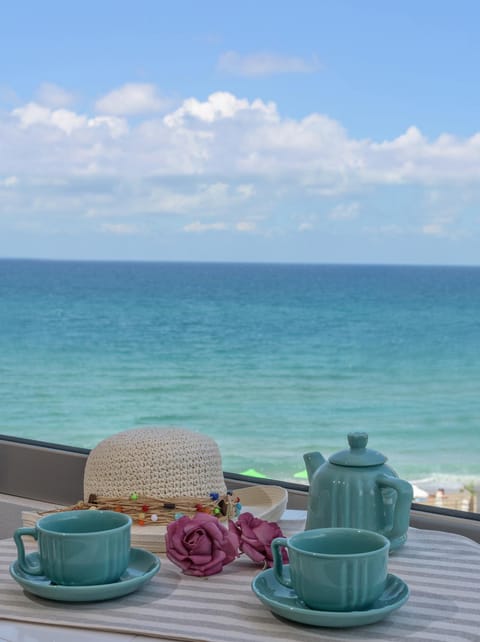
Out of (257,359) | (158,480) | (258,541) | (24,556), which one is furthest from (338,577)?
(257,359)

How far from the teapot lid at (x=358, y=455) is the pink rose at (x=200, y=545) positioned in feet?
0.51

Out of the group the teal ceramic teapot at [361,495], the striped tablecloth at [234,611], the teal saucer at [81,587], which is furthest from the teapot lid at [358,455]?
the teal saucer at [81,587]

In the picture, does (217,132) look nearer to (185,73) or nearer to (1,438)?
(185,73)

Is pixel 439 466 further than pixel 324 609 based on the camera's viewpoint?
Yes

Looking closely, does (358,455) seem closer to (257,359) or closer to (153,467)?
(153,467)

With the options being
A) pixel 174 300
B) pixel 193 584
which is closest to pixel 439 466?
pixel 174 300

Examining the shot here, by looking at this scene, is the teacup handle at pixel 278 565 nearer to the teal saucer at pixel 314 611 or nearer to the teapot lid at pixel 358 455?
the teal saucer at pixel 314 611

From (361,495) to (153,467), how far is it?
11.0 inches

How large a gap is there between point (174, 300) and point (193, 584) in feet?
60.7

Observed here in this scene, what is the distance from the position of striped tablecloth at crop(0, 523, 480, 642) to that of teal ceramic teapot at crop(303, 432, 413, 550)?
0.17ft

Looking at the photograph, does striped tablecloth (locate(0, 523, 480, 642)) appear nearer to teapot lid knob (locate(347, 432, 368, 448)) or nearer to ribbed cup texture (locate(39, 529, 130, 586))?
ribbed cup texture (locate(39, 529, 130, 586))

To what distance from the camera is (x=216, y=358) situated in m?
16.0

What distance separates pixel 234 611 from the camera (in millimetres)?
765

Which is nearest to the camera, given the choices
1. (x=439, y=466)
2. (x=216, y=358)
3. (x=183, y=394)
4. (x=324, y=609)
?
(x=324, y=609)
